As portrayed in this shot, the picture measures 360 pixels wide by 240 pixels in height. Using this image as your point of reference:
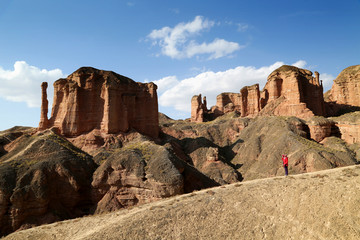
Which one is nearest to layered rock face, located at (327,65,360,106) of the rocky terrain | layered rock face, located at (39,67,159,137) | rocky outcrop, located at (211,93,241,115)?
the rocky terrain

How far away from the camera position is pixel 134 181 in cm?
2394

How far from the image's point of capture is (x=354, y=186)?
44.5ft


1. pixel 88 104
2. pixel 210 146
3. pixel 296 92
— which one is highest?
pixel 296 92

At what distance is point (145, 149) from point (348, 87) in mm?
60655

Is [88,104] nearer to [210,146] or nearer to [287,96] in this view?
[210,146]

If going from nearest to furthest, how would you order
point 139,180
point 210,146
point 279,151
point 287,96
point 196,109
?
1. point 139,180
2. point 279,151
3. point 210,146
4. point 287,96
5. point 196,109

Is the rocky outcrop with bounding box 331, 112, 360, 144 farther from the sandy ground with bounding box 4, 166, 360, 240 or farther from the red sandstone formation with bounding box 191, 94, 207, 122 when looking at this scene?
the red sandstone formation with bounding box 191, 94, 207, 122

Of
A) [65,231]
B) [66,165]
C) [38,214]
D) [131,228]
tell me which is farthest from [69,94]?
[131,228]

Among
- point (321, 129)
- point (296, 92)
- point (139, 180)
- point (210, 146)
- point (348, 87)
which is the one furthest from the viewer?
point (348, 87)

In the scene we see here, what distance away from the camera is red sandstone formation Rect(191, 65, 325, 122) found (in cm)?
5316

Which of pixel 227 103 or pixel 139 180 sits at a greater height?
pixel 227 103

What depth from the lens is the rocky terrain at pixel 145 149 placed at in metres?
22.5

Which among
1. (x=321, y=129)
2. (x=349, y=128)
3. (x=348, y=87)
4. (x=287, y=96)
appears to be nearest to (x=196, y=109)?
(x=287, y=96)

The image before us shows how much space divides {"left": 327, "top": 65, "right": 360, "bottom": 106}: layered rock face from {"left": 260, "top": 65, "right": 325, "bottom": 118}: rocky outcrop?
9.26 meters
